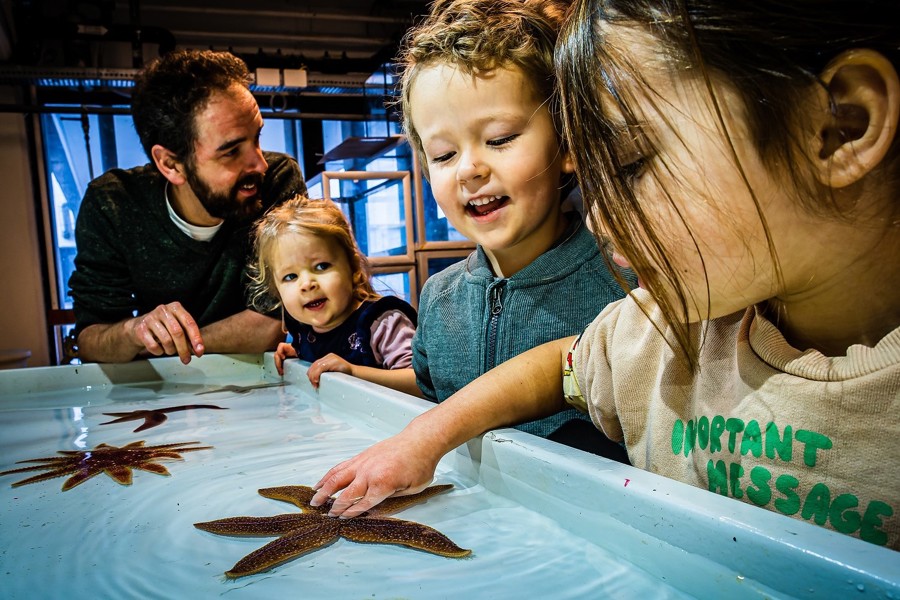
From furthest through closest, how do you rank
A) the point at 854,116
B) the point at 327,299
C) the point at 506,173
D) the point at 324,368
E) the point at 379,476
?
the point at 327,299, the point at 324,368, the point at 506,173, the point at 379,476, the point at 854,116

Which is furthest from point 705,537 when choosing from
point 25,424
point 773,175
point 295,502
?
point 25,424

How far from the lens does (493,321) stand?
1.40 metres

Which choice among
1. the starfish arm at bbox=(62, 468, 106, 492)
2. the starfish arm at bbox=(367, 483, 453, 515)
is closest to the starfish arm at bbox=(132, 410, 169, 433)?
the starfish arm at bbox=(62, 468, 106, 492)

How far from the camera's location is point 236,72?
2.81 meters

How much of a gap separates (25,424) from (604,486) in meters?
1.44

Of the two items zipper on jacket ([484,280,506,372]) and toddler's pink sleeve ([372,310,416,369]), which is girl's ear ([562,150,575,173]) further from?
toddler's pink sleeve ([372,310,416,369])

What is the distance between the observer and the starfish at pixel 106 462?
1.00 m

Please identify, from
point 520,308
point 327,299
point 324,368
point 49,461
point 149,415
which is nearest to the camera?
point 49,461

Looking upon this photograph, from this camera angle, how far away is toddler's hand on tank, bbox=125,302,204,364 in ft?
7.30

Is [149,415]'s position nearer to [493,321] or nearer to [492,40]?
[493,321]

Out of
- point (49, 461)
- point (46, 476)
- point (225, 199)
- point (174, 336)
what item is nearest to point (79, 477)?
point (46, 476)

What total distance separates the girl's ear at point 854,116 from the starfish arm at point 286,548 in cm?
62

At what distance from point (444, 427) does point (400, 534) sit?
0.24 m

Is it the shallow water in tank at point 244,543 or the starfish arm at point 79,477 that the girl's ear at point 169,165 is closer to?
the shallow water in tank at point 244,543
